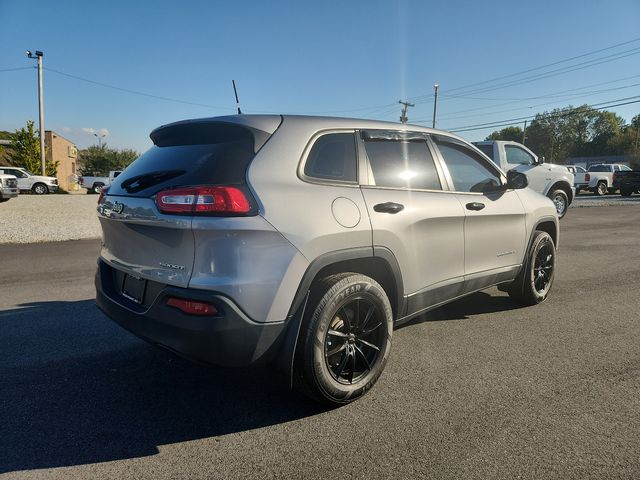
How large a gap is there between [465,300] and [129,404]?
3786mm

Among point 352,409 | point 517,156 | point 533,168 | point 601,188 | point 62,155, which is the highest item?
point 62,155

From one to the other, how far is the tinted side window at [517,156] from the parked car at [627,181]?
17.7m

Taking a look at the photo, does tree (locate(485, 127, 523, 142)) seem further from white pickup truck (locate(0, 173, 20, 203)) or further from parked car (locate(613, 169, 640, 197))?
white pickup truck (locate(0, 173, 20, 203))

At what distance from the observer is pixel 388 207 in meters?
3.02

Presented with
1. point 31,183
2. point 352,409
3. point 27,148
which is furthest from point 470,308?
point 27,148

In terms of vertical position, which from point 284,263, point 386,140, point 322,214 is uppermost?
point 386,140

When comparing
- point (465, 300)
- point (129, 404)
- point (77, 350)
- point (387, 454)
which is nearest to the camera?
point (387, 454)

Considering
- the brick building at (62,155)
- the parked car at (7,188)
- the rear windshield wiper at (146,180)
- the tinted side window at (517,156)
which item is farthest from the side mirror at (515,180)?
the brick building at (62,155)

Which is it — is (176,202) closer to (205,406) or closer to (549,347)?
(205,406)

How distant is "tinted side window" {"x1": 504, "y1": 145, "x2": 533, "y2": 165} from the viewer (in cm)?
1195

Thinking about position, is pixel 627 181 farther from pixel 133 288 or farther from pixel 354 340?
pixel 133 288

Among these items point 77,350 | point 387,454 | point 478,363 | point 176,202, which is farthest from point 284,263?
point 77,350

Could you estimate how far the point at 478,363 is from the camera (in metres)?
3.46

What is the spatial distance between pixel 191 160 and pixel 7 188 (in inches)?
754
